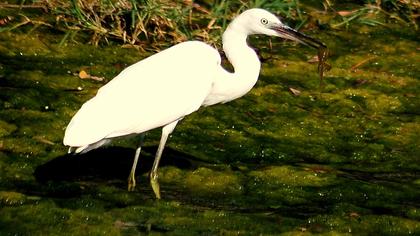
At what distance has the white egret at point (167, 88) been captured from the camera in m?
7.99

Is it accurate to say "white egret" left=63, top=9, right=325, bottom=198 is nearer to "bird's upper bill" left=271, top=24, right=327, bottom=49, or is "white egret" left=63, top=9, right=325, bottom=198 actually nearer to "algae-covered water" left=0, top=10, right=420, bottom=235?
"bird's upper bill" left=271, top=24, right=327, bottom=49

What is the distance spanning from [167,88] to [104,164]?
1298 mm

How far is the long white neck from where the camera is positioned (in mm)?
8641

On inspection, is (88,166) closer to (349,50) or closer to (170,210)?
(170,210)

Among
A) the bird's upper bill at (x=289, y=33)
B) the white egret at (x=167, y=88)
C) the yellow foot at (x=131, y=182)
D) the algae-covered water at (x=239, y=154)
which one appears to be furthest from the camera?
the bird's upper bill at (x=289, y=33)

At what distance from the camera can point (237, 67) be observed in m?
8.69

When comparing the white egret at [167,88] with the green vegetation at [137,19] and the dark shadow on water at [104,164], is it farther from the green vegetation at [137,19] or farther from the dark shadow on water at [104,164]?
the green vegetation at [137,19]

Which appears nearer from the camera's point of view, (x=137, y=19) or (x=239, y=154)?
(x=239, y=154)

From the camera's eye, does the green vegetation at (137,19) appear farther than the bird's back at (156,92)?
Yes

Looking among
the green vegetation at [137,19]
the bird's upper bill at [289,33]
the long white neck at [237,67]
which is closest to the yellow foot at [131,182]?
the long white neck at [237,67]

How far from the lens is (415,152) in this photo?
1025 centimetres

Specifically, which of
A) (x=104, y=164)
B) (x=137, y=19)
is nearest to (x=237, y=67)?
(x=104, y=164)

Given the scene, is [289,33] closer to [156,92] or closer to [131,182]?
[156,92]

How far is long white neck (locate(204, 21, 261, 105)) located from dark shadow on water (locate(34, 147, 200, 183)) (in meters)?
0.90
